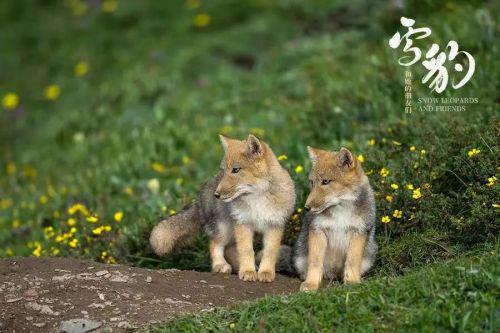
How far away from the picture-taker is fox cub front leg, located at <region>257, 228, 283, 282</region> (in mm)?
7879

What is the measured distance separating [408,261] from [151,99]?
26.9 ft

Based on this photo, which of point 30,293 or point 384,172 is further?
point 384,172

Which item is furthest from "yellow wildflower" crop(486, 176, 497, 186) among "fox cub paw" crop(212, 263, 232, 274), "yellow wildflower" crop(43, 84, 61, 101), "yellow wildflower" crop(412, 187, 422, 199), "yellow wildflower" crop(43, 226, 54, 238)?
Result: "yellow wildflower" crop(43, 84, 61, 101)

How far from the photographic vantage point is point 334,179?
747cm

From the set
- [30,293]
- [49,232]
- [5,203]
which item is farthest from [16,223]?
[30,293]

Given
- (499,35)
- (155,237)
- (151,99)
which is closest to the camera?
(155,237)

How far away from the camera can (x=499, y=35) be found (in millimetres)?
11352

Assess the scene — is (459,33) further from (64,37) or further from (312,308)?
(64,37)

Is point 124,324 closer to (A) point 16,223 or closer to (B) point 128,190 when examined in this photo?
(B) point 128,190

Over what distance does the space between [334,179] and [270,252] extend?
100cm

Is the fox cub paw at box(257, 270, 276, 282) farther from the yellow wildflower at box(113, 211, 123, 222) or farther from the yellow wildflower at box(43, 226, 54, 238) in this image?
the yellow wildflower at box(43, 226, 54, 238)

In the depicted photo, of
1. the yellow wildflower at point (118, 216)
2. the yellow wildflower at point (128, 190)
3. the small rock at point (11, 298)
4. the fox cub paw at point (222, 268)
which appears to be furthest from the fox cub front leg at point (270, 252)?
the yellow wildflower at point (128, 190)

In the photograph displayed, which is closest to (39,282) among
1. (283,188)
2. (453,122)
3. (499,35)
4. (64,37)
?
(283,188)

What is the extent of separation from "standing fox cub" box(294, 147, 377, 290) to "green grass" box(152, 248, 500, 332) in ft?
2.75
